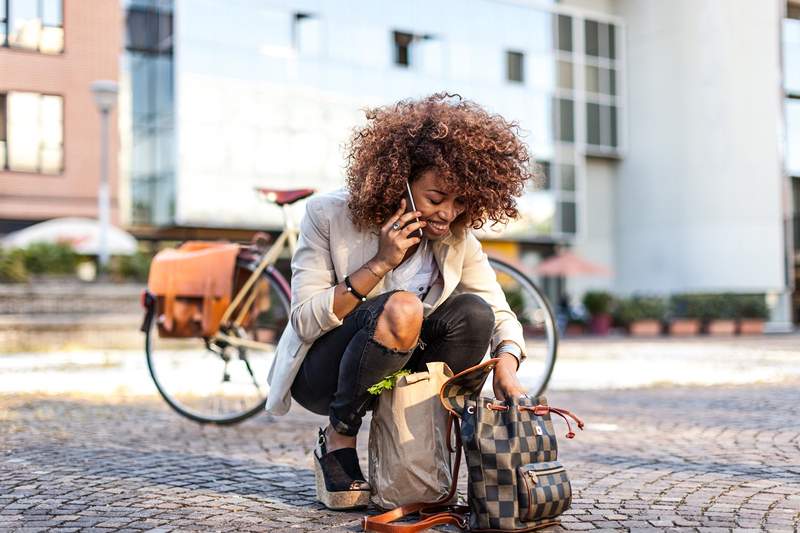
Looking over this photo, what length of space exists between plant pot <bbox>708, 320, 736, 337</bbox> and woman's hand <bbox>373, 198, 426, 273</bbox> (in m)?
24.4

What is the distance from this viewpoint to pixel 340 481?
2992 millimetres

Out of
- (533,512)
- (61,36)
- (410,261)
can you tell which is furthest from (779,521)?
(61,36)

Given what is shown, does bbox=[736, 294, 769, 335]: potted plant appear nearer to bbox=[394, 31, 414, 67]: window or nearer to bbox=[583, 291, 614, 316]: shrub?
bbox=[583, 291, 614, 316]: shrub

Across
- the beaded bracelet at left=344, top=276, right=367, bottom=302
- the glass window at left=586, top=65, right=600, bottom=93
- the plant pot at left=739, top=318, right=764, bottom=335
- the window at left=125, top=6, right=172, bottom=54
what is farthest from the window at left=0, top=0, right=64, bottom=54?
the glass window at left=586, top=65, right=600, bottom=93

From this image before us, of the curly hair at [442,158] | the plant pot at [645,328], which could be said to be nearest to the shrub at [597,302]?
the plant pot at [645,328]

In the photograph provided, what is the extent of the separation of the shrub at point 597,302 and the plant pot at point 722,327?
284cm

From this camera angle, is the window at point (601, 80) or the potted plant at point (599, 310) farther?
the window at point (601, 80)

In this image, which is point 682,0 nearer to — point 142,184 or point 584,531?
point 142,184

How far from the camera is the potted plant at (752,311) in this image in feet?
86.5

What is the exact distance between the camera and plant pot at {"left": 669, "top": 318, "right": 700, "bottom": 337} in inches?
997

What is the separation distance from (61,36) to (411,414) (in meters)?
A: 17.8

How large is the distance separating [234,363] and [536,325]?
1647mm

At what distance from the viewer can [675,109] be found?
32312mm

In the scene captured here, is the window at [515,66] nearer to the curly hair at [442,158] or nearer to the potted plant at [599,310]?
the potted plant at [599,310]
